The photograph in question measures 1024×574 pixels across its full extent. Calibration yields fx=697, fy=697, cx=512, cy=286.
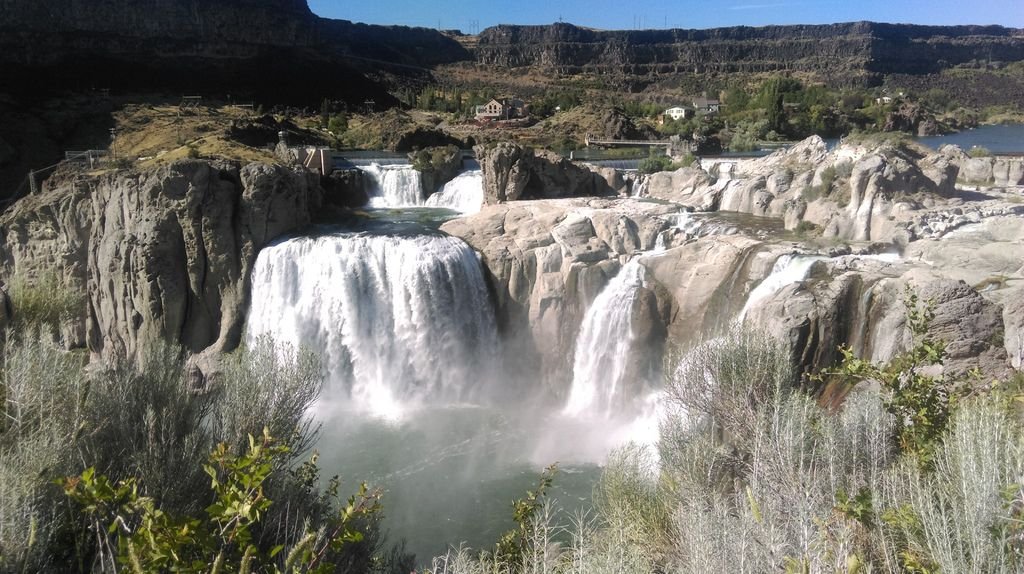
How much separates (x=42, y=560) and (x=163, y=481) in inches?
59.2

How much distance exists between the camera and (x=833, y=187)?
1994cm

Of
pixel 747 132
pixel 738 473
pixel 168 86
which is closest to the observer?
pixel 738 473

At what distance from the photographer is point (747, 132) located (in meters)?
48.4

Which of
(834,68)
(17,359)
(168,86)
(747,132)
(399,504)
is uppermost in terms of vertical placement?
(834,68)

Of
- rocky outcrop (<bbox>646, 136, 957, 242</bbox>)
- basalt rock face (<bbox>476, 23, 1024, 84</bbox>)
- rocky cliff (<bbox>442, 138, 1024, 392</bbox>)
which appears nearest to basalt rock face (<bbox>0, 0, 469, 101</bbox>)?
basalt rock face (<bbox>476, 23, 1024, 84</bbox>)

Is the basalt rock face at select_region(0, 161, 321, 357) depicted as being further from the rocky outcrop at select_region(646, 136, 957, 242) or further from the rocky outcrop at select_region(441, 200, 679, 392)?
the rocky outcrop at select_region(646, 136, 957, 242)

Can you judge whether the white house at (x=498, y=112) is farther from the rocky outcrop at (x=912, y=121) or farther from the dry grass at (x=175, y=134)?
the rocky outcrop at (x=912, y=121)

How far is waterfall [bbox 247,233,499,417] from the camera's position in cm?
1972

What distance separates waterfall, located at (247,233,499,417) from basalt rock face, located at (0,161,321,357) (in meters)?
1.77

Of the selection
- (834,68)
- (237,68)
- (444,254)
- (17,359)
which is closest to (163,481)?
(17,359)

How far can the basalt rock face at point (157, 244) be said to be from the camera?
63.8 feet

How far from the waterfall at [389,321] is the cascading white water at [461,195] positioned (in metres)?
7.99

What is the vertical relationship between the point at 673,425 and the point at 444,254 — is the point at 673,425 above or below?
below

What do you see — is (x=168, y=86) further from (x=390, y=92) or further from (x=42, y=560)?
(x=42, y=560)
